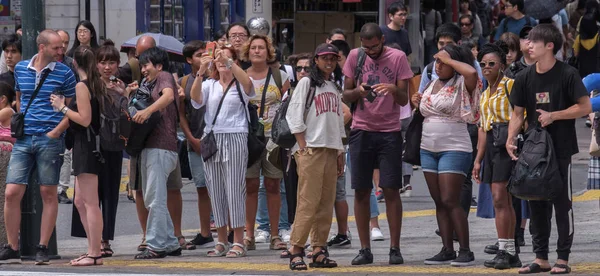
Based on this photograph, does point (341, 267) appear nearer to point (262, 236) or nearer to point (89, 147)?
point (262, 236)

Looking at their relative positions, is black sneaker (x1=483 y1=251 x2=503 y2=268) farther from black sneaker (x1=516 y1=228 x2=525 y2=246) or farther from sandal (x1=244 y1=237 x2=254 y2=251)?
sandal (x1=244 y1=237 x2=254 y2=251)

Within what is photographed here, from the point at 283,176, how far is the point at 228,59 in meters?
1.20

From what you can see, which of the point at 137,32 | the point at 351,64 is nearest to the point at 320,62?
the point at 351,64

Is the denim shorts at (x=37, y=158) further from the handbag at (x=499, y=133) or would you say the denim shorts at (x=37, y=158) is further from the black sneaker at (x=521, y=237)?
the black sneaker at (x=521, y=237)

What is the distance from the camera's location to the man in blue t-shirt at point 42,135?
10195 millimetres

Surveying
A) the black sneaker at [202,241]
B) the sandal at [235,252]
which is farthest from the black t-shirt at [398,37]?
the sandal at [235,252]

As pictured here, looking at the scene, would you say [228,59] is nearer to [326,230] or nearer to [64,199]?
[326,230]

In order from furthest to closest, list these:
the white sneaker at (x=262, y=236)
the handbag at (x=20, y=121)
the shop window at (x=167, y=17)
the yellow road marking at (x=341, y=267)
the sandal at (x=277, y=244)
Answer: the shop window at (x=167, y=17)
the white sneaker at (x=262, y=236)
the sandal at (x=277, y=244)
the handbag at (x=20, y=121)
the yellow road marking at (x=341, y=267)

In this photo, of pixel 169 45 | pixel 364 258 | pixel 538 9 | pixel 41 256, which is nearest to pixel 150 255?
pixel 41 256

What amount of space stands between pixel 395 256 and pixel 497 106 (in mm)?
1421

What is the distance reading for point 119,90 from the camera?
10.5 m

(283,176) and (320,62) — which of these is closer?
(320,62)

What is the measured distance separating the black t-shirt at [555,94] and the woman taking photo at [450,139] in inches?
27.5

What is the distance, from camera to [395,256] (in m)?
10.1
